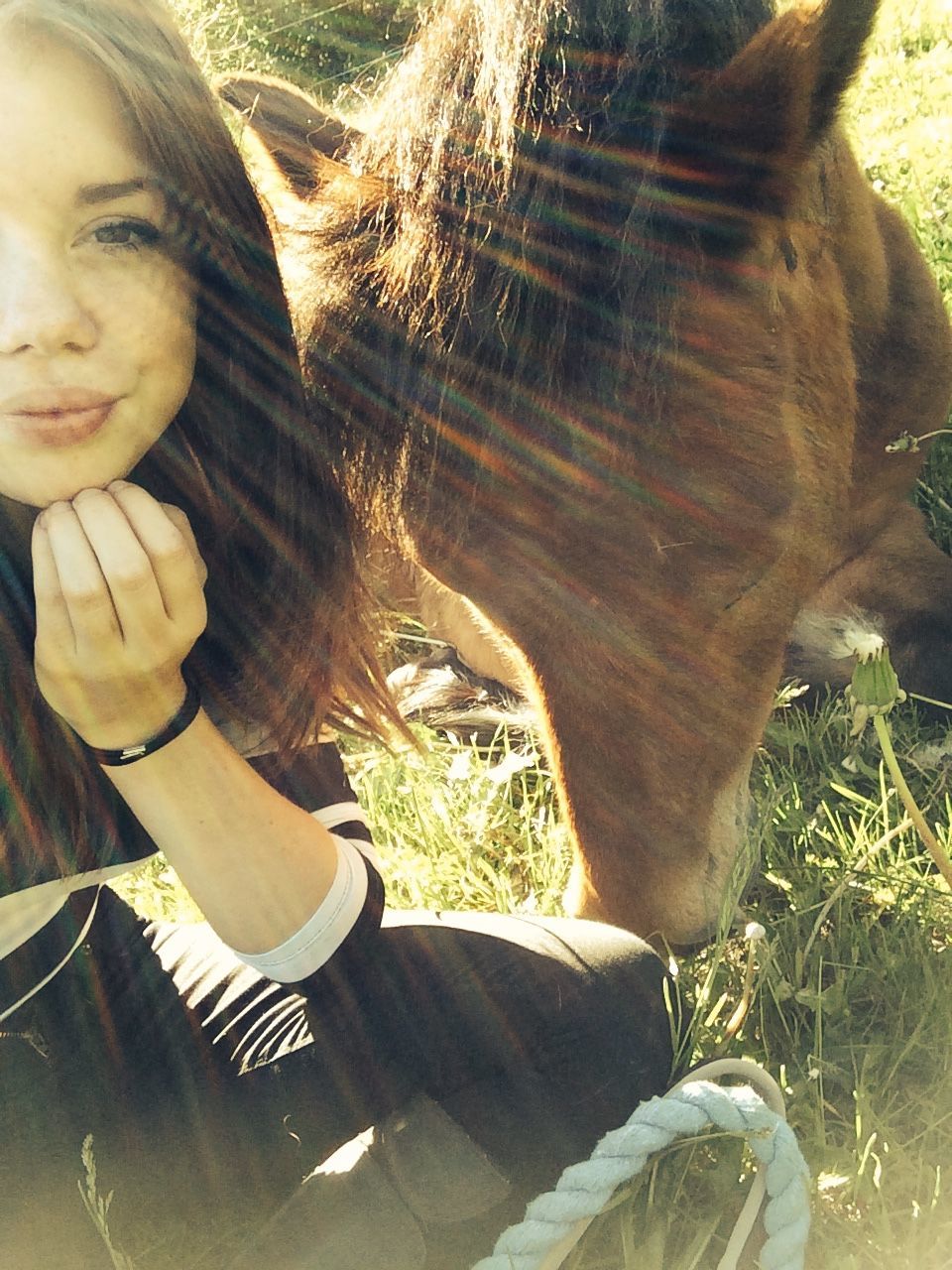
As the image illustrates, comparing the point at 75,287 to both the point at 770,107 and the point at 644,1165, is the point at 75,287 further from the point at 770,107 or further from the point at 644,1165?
the point at 644,1165

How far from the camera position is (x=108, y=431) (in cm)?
134

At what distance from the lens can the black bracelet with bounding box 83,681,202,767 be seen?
1.43m

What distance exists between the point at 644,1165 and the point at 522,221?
3.94 ft

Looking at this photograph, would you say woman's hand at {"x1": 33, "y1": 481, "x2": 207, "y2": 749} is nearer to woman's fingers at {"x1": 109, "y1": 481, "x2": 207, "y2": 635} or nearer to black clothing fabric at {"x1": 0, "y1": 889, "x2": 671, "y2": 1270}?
woman's fingers at {"x1": 109, "y1": 481, "x2": 207, "y2": 635}

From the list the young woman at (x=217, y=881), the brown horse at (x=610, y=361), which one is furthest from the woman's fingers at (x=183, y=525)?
the brown horse at (x=610, y=361)

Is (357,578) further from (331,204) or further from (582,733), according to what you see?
(331,204)

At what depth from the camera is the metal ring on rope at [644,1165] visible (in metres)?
1.40

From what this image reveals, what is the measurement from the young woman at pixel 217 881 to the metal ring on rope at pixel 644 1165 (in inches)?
10.2

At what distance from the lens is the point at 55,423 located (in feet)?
4.21

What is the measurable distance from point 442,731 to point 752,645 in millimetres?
1318

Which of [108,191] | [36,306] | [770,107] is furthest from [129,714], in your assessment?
[770,107]

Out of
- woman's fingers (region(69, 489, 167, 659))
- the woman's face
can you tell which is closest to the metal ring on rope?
woman's fingers (region(69, 489, 167, 659))

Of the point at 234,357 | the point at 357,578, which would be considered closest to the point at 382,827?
the point at 357,578

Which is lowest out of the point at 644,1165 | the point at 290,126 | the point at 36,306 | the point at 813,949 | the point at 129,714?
the point at 813,949
